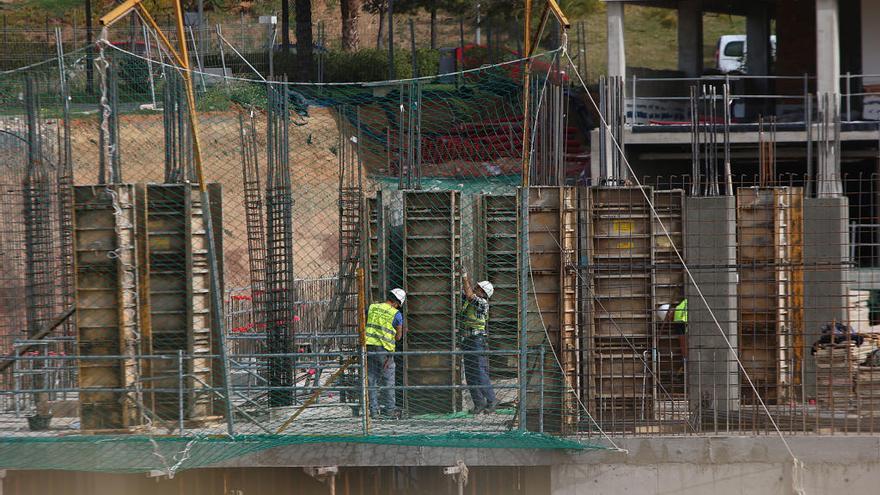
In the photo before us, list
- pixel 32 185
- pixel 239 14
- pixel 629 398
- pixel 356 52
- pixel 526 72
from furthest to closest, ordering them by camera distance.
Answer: pixel 239 14
pixel 356 52
pixel 32 185
pixel 629 398
pixel 526 72

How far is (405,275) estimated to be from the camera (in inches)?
515

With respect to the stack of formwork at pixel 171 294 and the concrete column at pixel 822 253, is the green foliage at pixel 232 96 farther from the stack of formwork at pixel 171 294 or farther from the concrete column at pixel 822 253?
the concrete column at pixel 822 253

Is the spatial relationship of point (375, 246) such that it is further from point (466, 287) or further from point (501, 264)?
point (501, 264)

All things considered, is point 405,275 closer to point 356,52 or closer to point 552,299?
point 552,299

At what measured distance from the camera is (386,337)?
12.9 metres

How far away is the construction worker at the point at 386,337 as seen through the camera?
42.2ft

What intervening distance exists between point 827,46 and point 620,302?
16.5 metres

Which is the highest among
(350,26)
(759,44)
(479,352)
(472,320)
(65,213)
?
(350,26)

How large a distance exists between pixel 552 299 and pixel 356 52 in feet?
87.5

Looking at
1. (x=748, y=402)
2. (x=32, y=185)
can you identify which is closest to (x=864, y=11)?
(x=748, y=402)

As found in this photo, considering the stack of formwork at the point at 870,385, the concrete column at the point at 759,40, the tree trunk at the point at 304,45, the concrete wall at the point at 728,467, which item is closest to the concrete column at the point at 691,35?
the concrete column at the point at 759,40

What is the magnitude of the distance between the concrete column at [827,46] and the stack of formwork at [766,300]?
47.8 ft

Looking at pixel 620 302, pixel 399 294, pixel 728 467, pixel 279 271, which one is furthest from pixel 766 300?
pixel 279 271

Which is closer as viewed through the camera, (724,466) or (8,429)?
(724,466)
